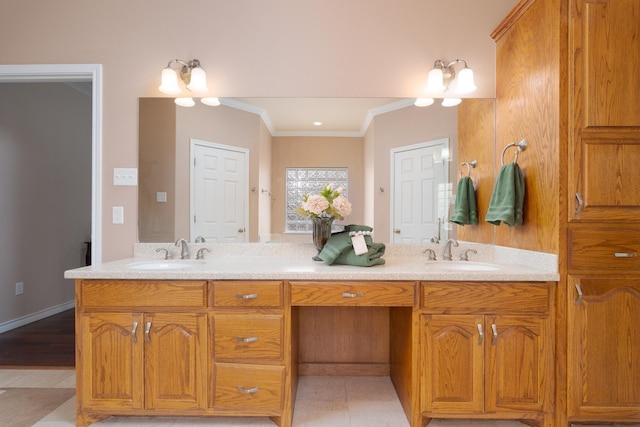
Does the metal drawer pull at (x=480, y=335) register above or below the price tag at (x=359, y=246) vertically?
below

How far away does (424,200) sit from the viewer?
6.99 feet

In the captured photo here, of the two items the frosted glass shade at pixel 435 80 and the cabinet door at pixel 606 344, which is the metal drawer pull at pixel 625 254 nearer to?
the cabinet door at pixel 606 344

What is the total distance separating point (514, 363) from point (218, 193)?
1859mm

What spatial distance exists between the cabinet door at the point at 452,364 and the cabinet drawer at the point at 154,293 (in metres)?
1.07

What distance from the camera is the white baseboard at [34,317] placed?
299 cm

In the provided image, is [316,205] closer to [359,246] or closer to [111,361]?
[359,246]

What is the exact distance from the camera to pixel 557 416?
154cm

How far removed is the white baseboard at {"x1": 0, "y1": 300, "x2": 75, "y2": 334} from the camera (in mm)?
2994

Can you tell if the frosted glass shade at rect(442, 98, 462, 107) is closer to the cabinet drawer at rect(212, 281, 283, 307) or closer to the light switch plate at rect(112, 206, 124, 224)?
the cabinet drawer at rect(212, 281, 283, 307)

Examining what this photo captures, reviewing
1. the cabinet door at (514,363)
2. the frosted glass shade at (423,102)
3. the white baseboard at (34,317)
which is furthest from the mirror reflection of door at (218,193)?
the white baseboard at (34,317)

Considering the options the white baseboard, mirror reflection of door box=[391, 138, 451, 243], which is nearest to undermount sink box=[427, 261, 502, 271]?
mirror reflection of door box=[391, 138, 451, 243]

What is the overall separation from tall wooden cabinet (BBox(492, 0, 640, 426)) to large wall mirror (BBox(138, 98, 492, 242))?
661 millimetres

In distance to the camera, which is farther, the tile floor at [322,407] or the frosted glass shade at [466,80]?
the frosted glass shade at [466,80]

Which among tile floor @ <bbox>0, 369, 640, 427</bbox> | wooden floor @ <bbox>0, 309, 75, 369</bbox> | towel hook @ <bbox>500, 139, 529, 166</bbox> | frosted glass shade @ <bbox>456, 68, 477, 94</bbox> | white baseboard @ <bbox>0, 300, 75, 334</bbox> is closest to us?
tile floor @ <bbox>0, 369, 640, 427</bbox>
